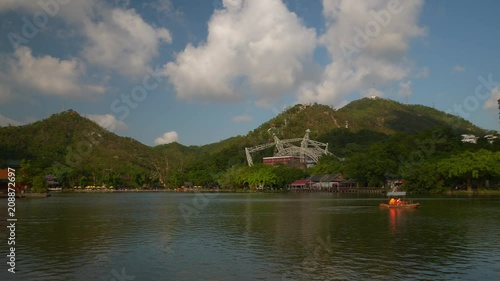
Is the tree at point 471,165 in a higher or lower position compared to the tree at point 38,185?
higher

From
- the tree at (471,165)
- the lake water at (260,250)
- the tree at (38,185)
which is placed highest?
the tree at (471,165)

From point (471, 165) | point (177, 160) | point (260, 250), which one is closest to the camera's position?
point (260, 250)

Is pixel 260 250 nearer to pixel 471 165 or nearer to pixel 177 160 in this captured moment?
pixel 471 165

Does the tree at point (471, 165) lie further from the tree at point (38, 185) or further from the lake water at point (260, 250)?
the tree at point (38, 185)

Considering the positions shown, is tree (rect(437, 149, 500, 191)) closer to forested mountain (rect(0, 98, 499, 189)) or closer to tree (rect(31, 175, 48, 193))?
forested mountain (rect(0, 98, 499, 189))

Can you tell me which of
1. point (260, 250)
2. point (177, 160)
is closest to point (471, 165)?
point (260, 250)

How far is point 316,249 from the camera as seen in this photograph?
20703 mm

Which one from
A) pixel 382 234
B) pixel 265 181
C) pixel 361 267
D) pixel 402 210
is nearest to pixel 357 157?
pixel 265 181

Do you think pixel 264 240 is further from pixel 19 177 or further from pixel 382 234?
pixel 19 177

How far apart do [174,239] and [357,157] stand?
8117 centimetres

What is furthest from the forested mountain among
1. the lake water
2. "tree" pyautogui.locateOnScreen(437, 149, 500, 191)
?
the lake water

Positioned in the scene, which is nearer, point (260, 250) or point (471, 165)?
point (260, 250)

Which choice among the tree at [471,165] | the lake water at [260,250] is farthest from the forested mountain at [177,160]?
the lake water at [260,250]

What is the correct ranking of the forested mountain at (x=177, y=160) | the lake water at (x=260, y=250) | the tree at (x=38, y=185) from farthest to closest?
the forested mountain at (x=177, y=160), the tree at (x=38, y=185), the lake water at (x=260, y=250)
